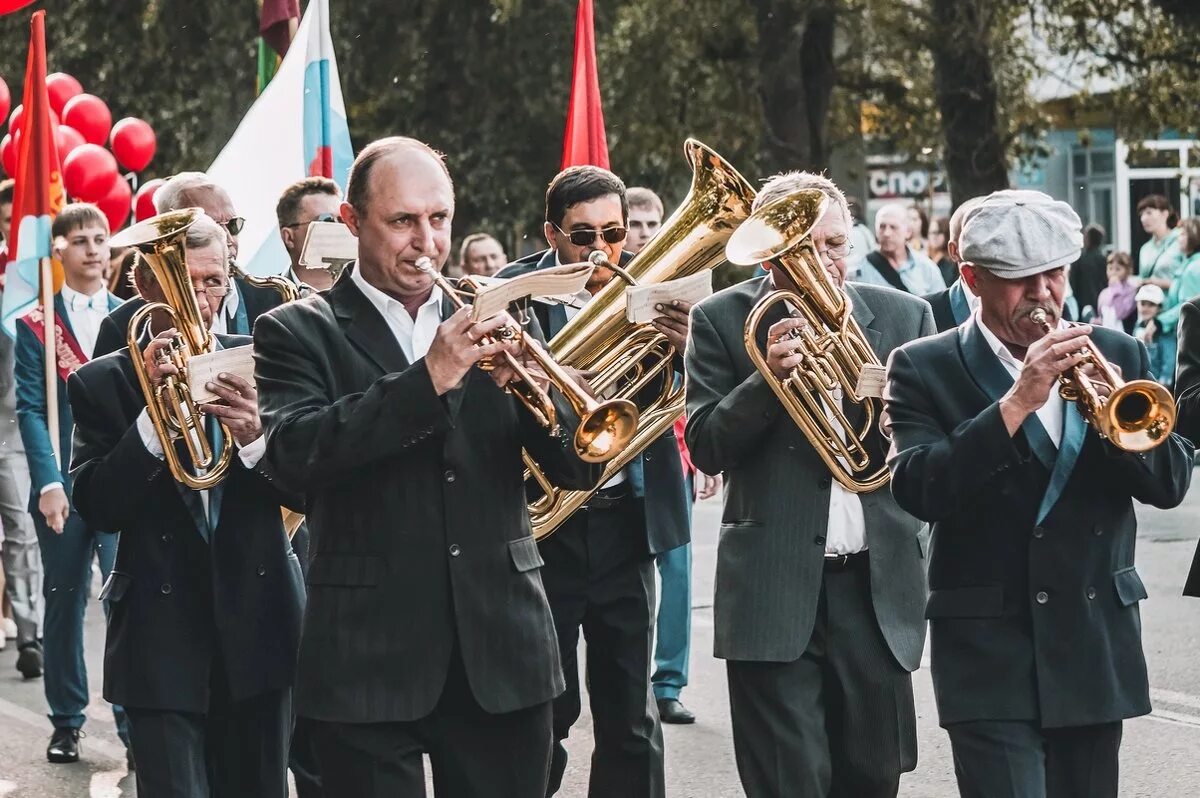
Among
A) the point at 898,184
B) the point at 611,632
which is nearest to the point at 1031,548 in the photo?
the point at 611,632

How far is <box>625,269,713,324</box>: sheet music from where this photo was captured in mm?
5840

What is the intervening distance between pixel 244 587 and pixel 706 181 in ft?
6.07

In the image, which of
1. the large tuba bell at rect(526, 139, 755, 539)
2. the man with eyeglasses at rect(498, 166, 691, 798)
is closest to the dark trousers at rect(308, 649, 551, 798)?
the large tuba bell at rect(526, 139, 755, 539)

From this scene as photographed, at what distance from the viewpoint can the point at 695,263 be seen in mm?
6227

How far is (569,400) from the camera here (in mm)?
4391

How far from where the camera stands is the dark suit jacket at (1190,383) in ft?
18.4

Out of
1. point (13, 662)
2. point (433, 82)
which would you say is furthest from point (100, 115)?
point (13, 662)

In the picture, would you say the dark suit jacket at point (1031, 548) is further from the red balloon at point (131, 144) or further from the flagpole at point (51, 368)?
the red balloon at point (131, 144)

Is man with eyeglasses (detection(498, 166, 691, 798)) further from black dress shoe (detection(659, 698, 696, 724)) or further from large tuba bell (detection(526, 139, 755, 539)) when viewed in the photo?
black dress shoe (detection(659, 698, 696, 724))

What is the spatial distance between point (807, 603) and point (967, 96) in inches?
584

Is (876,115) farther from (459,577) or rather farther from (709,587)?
(459,577)

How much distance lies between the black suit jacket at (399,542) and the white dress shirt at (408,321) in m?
0.05

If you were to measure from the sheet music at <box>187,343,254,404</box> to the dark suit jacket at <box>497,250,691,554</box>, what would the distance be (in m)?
1.34

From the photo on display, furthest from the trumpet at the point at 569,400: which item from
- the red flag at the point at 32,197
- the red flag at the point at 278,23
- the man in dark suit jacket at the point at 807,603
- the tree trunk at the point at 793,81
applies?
the tree trunk at the point at 793,81
